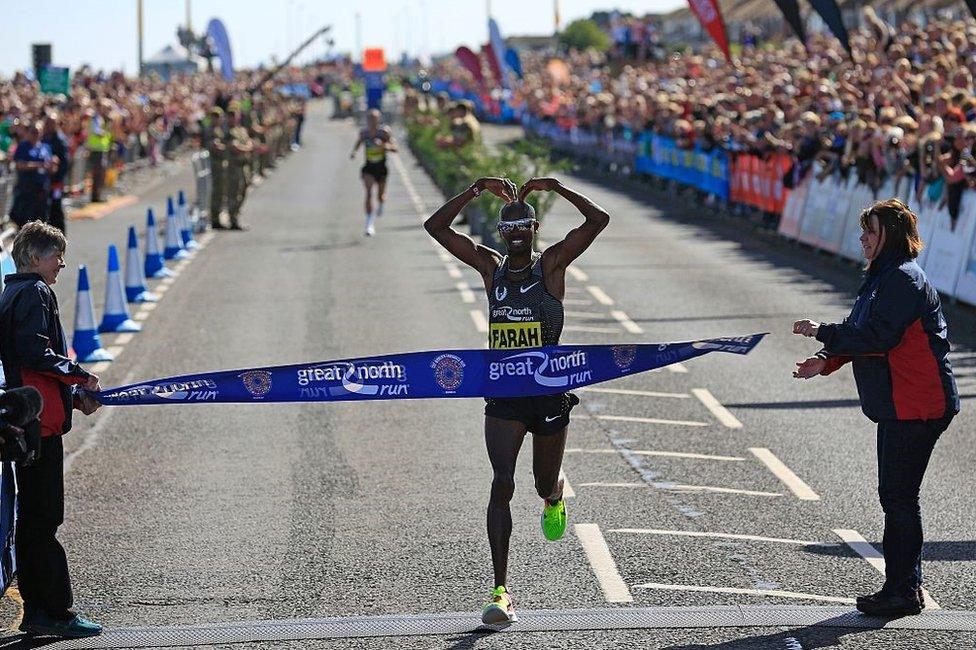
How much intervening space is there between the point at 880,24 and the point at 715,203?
4.55 metres

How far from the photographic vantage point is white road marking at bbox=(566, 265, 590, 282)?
23.3m

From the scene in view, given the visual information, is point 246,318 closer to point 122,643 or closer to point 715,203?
point 122,643

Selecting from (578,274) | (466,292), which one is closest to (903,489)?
(466,292)

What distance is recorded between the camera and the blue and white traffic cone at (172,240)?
26438 mm

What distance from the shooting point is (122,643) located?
7.64 meters

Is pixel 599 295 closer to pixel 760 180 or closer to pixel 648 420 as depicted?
pixel 648 420

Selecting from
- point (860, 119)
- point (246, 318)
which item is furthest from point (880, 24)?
point (246, 318)

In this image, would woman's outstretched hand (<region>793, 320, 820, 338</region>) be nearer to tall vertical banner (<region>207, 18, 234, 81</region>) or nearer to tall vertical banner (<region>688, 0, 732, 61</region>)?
tall vertical banner (<region>688, 0, 732, 61</region>)

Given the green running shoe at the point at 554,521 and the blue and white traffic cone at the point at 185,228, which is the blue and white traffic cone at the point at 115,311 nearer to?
the blue and white traffic cone at the point at 185,228

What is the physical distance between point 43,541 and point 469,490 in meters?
3.48

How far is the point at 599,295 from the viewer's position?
21.4 meters

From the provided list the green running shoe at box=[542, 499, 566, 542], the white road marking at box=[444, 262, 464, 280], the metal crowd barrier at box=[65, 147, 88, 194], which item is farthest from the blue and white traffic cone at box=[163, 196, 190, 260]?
the green running shoe at box=[542, 499, 566, 542]

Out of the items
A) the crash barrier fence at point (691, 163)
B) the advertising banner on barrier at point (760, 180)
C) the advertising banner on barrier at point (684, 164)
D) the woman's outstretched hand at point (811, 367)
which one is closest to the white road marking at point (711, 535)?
the woman's outstretched hand at point (811, 367)

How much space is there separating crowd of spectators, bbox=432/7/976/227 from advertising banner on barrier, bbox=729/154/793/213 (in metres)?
0.27
